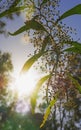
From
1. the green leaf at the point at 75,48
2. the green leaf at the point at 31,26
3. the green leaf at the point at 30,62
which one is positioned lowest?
the green leaf at the point at 30,62

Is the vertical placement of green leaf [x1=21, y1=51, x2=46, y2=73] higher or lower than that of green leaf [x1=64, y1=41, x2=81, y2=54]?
lower

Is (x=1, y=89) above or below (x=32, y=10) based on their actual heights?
above

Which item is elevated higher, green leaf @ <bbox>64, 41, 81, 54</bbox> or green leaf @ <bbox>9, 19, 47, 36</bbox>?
green leaf @ <bbox>9, 19, 47, 36</bbox>

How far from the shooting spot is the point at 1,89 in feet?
83.7

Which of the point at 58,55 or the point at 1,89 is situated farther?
the point at 1,89

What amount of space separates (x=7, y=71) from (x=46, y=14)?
21576mm

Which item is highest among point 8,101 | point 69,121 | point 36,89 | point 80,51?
point 8,101

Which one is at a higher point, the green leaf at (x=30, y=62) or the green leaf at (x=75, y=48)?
the green leaf at (x=75, y=48)

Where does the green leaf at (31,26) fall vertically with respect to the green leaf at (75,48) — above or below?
above

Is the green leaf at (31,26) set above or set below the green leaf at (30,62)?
above

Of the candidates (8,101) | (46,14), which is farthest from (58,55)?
(8,101)

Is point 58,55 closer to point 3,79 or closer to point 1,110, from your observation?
point 3,79

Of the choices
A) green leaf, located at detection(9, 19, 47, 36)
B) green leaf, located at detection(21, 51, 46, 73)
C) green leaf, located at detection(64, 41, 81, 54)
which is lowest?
green leaf, located at detection(21, 51, 46, 73)

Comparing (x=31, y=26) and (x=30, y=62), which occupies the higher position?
(x=31, y=26)
